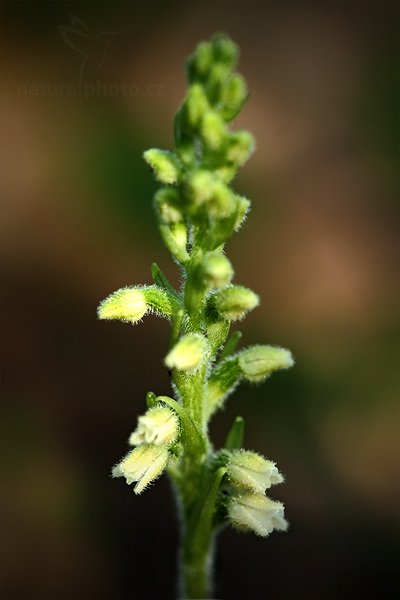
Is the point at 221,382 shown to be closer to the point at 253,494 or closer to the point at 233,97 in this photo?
the point at 253,494

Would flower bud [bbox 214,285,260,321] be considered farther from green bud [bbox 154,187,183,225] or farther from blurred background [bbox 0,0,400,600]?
blurred background [bbox 0,0,400,600]

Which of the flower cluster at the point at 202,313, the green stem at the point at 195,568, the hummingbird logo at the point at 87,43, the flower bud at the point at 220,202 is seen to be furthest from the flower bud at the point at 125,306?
the hummingbird logo at the point at 87,43

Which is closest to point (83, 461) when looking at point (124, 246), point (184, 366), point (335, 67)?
point (124, 246)

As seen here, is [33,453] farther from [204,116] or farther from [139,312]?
[204,116]

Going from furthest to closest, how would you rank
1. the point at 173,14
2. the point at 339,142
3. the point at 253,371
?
the point at 173,14, the point at 339,142, the point at 253,371

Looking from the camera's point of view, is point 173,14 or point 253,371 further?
point 173,14

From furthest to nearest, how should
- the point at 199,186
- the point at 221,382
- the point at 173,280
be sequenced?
the point at 173,280 → the point at 221,382 → the point at 199,186

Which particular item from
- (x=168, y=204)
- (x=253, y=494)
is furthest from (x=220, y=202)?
(x=253, y=494)
